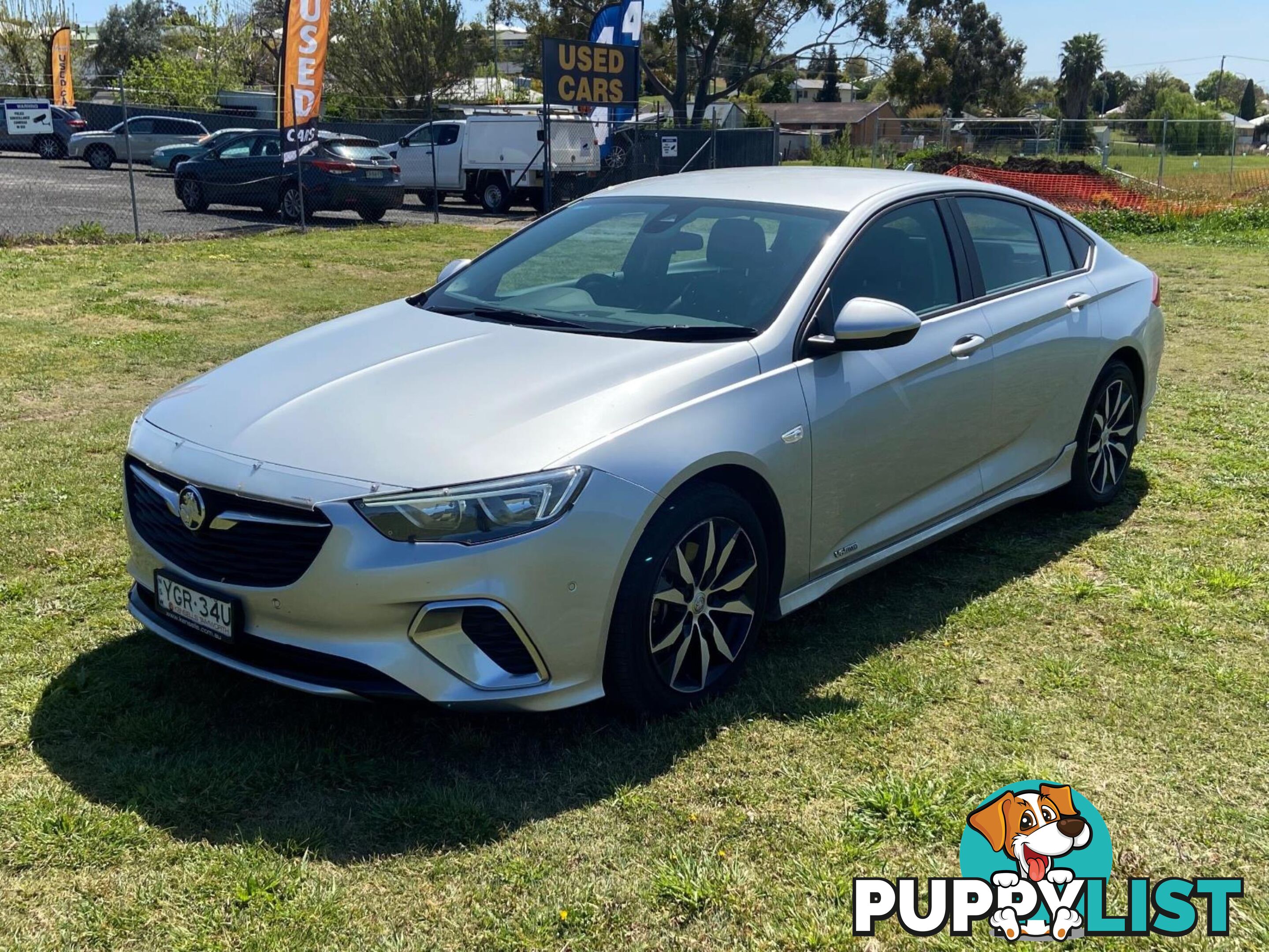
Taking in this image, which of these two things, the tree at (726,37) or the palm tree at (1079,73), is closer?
the tree at (726,37)

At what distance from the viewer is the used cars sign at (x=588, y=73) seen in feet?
72.2

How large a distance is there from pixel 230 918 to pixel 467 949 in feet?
1.84

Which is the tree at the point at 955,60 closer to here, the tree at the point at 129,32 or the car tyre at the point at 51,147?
the car tyre at the point at 51,147

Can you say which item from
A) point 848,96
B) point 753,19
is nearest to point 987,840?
point 753,19

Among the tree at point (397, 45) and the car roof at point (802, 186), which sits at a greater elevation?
the tree at point (397, 45)

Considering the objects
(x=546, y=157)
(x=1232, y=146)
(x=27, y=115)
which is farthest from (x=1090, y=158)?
(x=27, y=115)

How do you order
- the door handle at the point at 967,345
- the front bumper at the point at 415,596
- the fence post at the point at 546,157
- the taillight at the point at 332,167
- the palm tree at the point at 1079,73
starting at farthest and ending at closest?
the palm tree at the point at 1079,73 < the fence post at the point at 546,157 < the taillight at the point at 332,167 < the door handle at the point at 967,345 < the front bumper at the point at 415,596

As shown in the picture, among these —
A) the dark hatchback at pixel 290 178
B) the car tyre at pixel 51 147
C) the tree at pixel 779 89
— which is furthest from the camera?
the tree at pixel 779 89

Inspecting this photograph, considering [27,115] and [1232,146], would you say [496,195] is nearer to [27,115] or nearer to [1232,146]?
[27,115]

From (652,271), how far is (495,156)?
20.5 meters

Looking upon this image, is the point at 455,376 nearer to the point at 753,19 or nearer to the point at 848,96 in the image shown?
the point at 753,19

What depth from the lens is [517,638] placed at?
3238 millimetres

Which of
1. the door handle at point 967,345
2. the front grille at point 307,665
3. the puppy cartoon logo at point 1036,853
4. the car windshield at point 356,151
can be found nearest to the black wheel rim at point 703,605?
the front grille at point 307,665

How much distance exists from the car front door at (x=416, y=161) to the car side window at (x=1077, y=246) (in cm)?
2084
